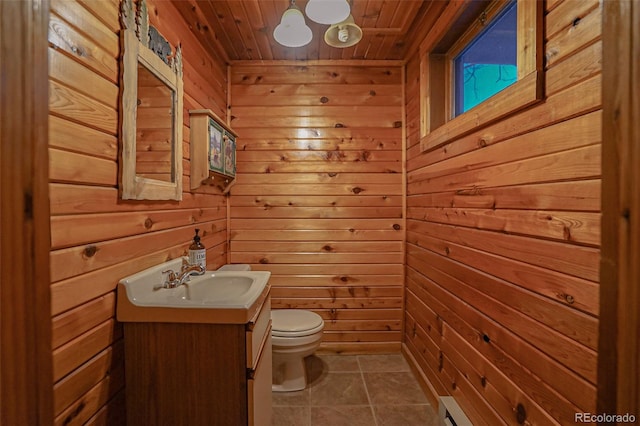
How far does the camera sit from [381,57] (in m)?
2.45

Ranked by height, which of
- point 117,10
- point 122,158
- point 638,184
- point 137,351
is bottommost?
point 137,351

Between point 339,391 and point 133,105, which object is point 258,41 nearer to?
point 133,105

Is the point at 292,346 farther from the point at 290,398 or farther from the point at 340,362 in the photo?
the point at 340,362

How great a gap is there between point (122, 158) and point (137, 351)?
76 cm

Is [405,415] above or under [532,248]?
under

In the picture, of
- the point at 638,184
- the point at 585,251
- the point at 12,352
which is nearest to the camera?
the point at 638,184

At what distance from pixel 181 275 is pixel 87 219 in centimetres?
55

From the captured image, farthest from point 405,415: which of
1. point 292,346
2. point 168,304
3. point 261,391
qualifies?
point 168,304

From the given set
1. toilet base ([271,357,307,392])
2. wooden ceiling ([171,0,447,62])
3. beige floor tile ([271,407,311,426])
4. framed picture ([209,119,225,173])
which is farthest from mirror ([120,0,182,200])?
beige floor tile ([271,407,311,426])

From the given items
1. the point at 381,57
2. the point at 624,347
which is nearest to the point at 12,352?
the point at 624,347

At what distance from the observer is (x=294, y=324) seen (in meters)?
1.96

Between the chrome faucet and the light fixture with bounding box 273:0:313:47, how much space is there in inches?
55.3

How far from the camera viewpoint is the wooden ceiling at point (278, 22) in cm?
180

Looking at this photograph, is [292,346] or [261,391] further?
[292,346]
